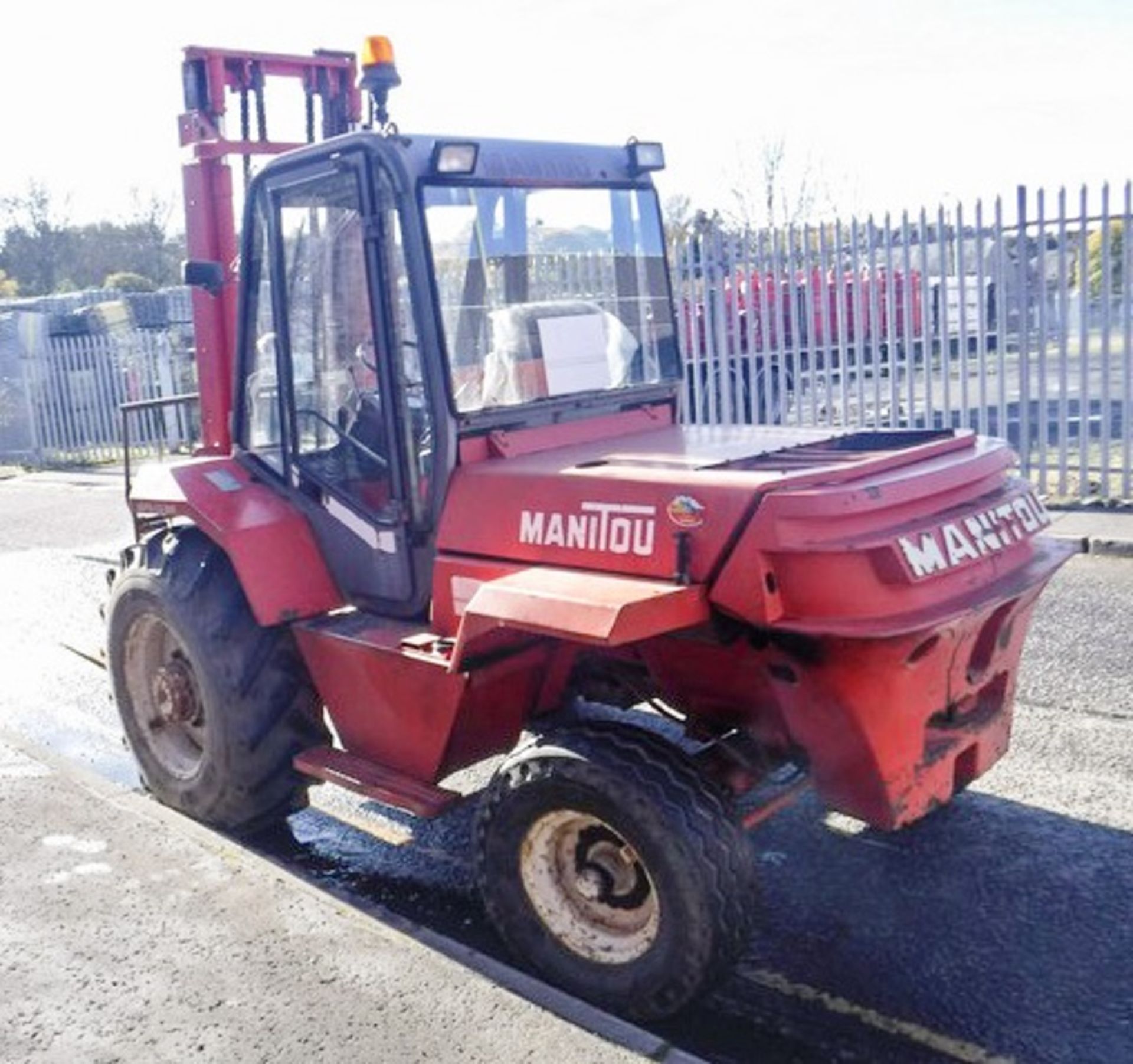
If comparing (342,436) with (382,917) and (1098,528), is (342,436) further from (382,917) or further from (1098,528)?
(1098,528)

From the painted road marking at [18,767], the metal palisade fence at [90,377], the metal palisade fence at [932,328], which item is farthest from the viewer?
the metal palisade fence at [90,377]

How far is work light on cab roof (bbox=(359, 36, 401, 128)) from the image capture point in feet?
15.0

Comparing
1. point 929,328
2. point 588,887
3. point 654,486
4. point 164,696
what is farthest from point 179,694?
point 929,328

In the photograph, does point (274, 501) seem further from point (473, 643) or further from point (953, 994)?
point (953, 994)

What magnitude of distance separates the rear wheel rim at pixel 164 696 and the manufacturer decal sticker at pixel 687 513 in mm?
2321

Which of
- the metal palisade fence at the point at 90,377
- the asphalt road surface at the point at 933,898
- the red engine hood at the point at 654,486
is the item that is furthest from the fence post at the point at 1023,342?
the metal palisade fence at the point at 90,377

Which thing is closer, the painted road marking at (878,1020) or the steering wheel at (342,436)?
the painted road marking at (878,1020)

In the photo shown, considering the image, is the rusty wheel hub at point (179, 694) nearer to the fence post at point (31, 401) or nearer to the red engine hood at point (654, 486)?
the red engine hood at point (654, 486)

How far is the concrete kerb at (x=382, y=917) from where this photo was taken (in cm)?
332

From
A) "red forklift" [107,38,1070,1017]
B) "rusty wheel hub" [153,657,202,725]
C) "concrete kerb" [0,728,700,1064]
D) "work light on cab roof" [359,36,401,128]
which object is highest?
"work light on cab roof" [359,36,401,128]

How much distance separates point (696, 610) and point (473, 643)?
0.74 m

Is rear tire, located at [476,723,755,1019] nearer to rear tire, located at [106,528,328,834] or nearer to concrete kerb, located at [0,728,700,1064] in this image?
A: concrete kerb, located at [0,728,700,1064]

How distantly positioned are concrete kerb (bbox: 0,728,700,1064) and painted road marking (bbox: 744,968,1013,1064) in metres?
0.53

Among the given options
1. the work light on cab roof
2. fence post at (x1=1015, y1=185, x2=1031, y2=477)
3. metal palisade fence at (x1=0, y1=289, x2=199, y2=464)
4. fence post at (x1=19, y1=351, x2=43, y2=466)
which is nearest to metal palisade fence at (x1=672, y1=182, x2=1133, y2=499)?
fence post at (x1=1015, y1=185, x2=1031, y2=477)
